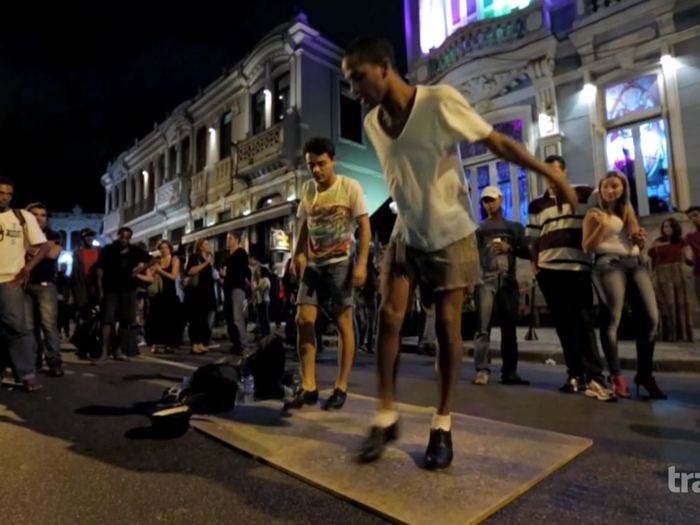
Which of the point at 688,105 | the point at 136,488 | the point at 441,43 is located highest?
the point at 441,43

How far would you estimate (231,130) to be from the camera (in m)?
20.1

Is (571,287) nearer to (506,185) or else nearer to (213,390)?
(213,390)

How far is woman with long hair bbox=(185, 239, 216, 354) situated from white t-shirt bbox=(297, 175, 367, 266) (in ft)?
15.6

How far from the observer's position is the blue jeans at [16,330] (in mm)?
4223

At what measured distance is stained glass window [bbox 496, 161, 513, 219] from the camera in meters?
11.2

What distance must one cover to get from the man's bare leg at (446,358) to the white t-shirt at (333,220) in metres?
1.27

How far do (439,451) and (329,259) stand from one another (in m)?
1.64

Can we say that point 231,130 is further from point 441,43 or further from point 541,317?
point 541,317

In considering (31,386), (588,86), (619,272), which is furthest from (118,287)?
(588,86)

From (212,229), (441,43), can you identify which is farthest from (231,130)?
(441,43)

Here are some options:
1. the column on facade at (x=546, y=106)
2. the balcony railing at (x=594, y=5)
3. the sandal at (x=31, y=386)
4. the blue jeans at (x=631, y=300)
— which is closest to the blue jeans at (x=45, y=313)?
the sandal at (x=31, y=386)

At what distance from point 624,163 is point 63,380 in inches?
415

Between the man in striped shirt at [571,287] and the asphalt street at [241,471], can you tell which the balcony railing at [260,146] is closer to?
the man in striped shirt at [571,287]

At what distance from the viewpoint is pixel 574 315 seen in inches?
150
